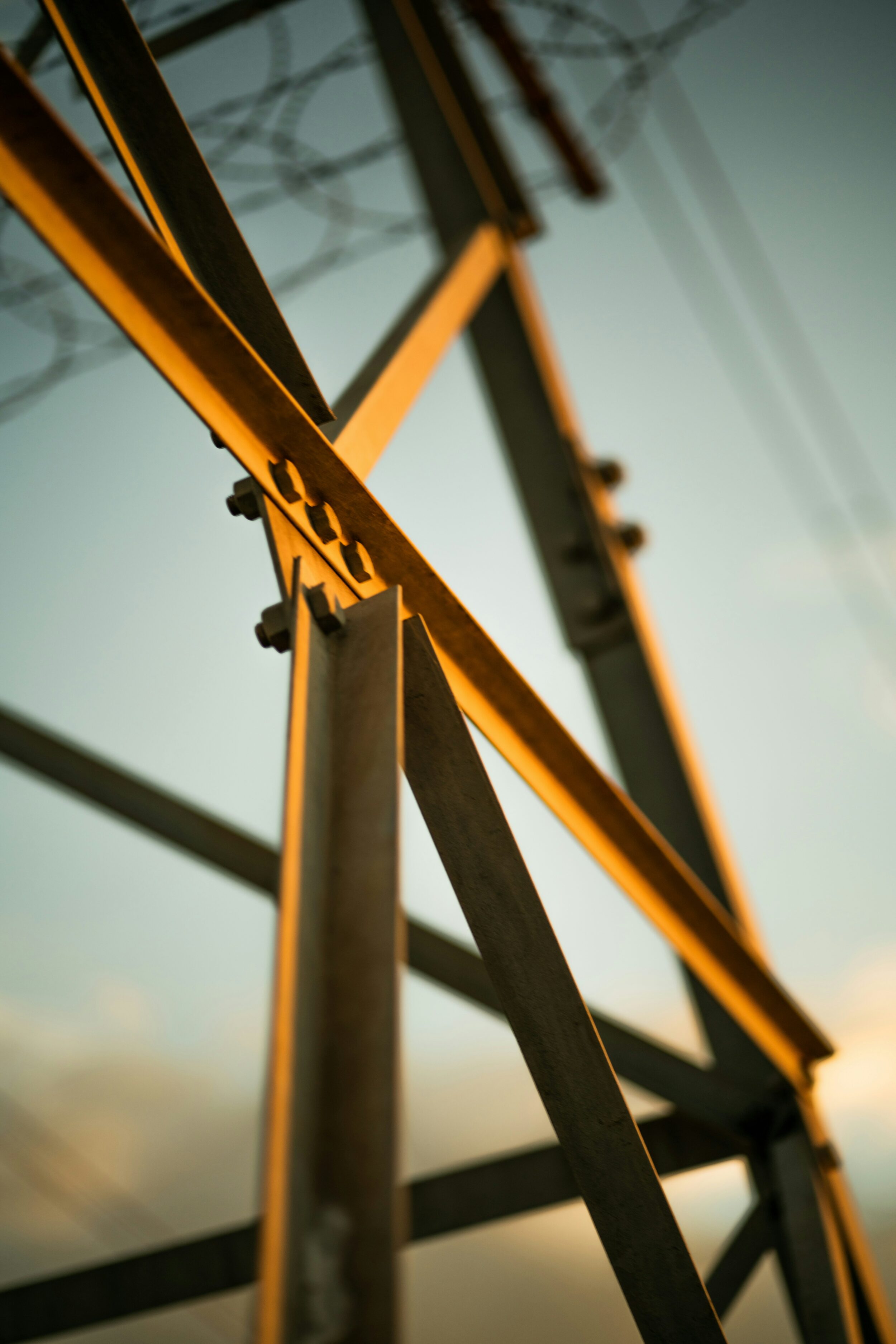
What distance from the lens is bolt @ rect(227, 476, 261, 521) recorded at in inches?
71.4

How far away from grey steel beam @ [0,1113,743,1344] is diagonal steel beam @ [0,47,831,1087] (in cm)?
97

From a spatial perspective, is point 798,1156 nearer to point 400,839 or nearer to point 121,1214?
point 400,839

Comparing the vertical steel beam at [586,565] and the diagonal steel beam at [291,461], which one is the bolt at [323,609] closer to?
the diagonal steel beam at [291,461]

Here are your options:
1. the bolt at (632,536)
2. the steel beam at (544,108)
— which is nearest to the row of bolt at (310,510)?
the bolt at (632,536)

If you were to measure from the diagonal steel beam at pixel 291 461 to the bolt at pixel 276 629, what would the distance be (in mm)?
208

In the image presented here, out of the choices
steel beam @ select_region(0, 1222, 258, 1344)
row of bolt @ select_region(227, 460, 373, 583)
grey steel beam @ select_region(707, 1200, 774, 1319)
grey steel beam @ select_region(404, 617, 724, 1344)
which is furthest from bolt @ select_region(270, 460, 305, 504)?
grey steel beam @ select_region(707, 1200, 774, 1319)

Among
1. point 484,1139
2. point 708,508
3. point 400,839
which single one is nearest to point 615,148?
point 708,508

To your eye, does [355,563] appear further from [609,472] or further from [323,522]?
[609,472]

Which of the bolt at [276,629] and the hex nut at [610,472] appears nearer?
the bolt at [276,629]

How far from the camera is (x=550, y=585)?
198 inches

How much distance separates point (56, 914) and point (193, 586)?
2.23 metres

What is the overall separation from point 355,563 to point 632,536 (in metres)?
3.31

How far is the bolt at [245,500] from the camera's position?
5.95 feet

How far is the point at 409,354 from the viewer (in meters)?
3.39
